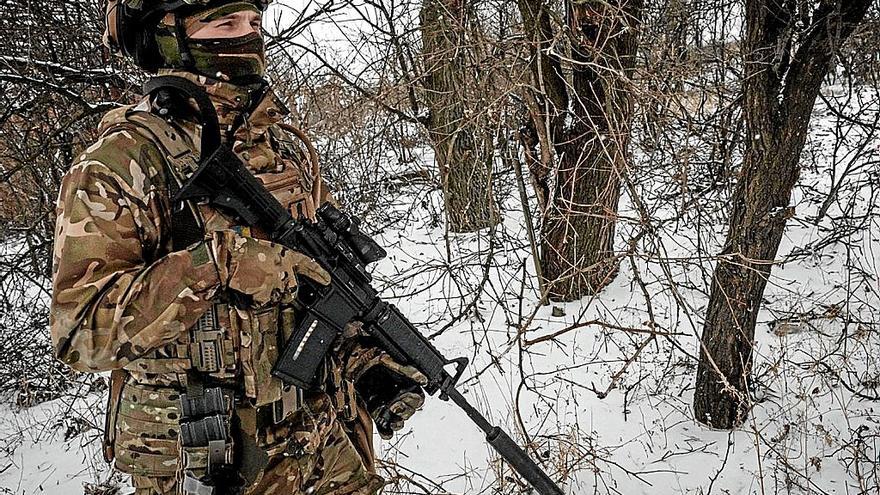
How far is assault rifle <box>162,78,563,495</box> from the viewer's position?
5.69 feet

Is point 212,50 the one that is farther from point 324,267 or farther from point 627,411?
point 627,411

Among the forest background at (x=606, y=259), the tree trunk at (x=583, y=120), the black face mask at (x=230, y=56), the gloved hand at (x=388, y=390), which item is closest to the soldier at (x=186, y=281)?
the black face mask at (x=230, y=56)

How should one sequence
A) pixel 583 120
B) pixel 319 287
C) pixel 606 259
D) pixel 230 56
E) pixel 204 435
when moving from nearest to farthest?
pixel 204 435
pixel 230 56
pixel 319 287
pixel 606 259
pixel 583 120

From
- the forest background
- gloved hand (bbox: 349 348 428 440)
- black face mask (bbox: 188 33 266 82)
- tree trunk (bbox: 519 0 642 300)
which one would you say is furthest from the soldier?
tree trunk (bbox: 519 0 642 300)

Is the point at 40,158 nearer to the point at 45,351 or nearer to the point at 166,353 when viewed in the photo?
the point at 45,351

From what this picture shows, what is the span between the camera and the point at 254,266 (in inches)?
65.7

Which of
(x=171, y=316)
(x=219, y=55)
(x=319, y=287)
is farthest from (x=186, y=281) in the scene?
(x=219, y=55)

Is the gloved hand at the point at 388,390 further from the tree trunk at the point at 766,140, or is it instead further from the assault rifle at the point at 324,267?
the tree trunk at the point at 766,140

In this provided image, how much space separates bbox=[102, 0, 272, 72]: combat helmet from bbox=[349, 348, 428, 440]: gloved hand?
1158 mm

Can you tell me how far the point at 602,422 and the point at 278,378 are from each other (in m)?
2.51

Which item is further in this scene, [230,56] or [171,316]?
[230,56]

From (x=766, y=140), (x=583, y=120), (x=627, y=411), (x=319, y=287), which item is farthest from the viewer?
(x=627, y=411)

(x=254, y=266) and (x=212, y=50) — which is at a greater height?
(x=212, y=50)

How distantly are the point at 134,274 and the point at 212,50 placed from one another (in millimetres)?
668
